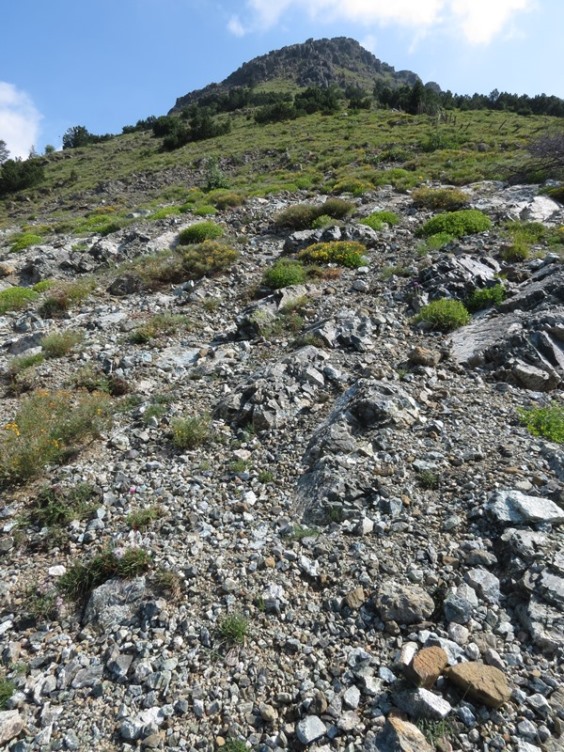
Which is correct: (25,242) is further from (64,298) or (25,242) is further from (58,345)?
(58,345)

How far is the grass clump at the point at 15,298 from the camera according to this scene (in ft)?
49.3

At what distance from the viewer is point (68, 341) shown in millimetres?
11664

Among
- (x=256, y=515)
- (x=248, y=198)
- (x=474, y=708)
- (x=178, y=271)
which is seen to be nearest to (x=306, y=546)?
(x=256, y=515)

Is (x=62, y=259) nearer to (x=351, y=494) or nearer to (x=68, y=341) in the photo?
(x=68, y=341)

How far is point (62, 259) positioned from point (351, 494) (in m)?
17.6

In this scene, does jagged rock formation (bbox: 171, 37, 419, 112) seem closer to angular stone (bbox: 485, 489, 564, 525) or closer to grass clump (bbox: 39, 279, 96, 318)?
grass clump (bbox: 39, 279, 96, 318)

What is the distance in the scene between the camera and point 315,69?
119 meters

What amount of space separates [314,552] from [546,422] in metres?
4.38

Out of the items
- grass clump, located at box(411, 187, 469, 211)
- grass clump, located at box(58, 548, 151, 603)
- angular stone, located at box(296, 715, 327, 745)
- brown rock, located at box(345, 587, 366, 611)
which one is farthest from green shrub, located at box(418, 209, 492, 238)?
angular stone, located at box(296, 715, 327, 745)

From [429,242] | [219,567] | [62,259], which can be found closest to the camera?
[219,567]

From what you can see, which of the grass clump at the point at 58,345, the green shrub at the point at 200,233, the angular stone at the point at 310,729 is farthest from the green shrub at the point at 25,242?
the angular stone at the point at 310,729

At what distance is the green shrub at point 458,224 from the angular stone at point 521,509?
1235cm

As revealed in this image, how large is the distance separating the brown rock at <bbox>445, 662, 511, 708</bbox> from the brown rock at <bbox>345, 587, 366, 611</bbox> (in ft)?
3.73

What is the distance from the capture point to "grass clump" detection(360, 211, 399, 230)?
1770 cm
